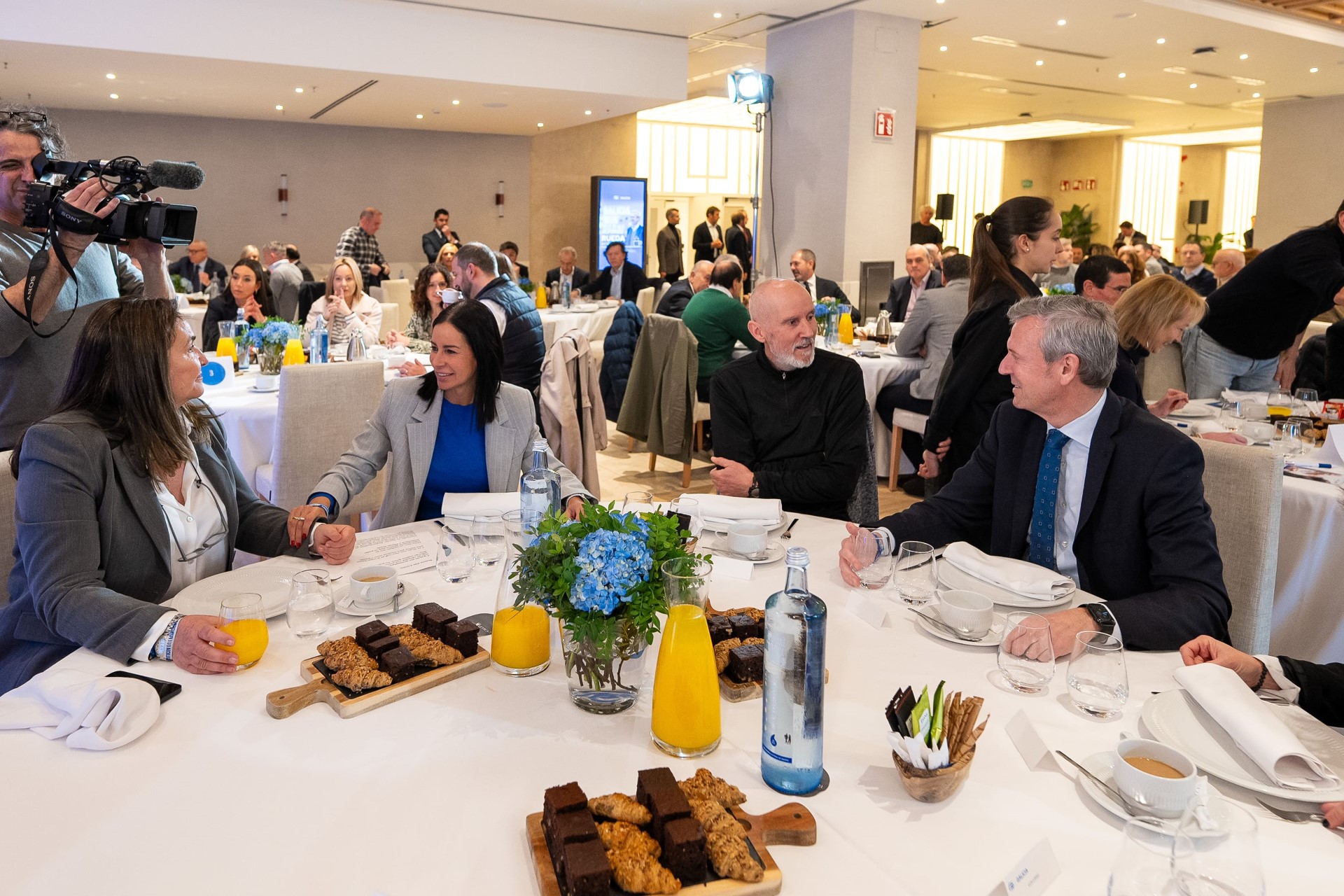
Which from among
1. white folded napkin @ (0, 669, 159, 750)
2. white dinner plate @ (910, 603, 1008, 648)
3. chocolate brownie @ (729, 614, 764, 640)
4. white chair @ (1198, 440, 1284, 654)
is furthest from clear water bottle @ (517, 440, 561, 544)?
white chair @ (1198, 440, 1284, 654)

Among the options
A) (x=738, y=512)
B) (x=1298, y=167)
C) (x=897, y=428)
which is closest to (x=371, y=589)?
(x=738, y=512)

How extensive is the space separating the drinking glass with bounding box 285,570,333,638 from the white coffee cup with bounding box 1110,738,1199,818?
48.7 inches

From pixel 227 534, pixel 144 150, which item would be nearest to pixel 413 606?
pixel 227 534

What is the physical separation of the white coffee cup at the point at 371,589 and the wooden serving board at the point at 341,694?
0.78 feet

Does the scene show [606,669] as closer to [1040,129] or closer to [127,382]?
[127,382]

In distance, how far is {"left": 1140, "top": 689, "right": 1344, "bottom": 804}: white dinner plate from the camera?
121cm

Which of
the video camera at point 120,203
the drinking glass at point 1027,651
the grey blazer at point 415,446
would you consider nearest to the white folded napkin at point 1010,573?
the drinking glass at point 1027,651

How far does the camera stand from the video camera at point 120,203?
239cm

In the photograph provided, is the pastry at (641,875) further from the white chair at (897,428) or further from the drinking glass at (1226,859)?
the white chair at (897,428)

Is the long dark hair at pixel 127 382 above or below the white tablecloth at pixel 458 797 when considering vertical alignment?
Answer: above

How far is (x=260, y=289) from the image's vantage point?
667 cm

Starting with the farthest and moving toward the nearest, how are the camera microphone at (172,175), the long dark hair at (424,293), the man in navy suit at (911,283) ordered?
the man in navy suit at (911,283) → the long dark hair at (424,293) → the camera microphone at (172,175)

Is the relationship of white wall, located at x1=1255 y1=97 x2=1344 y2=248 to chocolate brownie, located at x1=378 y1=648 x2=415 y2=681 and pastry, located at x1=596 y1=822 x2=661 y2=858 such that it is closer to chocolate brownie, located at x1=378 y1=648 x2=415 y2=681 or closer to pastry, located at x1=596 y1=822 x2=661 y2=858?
chocolate brownie, located at x1=378 y1=648 x2=415 y2=681

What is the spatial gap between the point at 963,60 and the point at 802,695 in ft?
36.3
